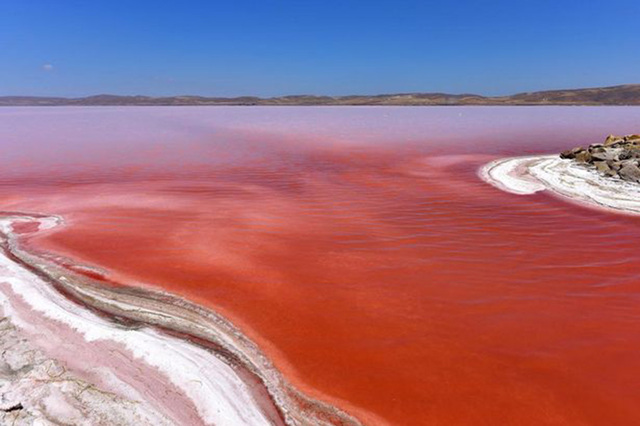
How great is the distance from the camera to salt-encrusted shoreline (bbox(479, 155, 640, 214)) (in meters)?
9.74

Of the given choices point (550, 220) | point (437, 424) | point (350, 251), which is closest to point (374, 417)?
point (437, 424)

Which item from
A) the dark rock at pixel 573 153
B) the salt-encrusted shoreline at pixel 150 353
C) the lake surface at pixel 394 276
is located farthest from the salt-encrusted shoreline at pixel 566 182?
the salt-encrusted shoreline at pixel 150 353

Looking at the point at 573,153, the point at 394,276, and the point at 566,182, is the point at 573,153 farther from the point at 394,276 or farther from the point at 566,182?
the point at 394,276

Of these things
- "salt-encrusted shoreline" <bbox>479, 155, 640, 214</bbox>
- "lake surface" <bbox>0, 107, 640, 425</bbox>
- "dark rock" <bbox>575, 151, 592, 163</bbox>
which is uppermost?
"dark rock" <bbox>575, 151, 592, 163</bbox>

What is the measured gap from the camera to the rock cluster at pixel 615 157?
11.6 metres

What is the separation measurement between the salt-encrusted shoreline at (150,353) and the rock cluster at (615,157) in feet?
40.6

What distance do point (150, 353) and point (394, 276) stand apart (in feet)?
11.1

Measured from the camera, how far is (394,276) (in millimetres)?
5809

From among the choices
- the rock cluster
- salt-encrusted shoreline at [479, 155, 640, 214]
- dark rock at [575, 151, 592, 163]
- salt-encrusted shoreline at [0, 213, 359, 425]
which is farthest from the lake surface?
dark rock at [575, 151, 592, 163]

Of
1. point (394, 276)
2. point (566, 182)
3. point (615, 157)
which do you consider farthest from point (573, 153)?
point (394, 276)

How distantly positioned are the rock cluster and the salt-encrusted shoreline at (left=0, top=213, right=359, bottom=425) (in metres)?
12.4

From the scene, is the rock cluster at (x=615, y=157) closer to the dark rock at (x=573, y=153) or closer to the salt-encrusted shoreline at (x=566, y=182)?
the dark rock at (x=573, y=153)

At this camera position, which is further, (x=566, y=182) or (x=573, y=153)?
(x=573, y=153)

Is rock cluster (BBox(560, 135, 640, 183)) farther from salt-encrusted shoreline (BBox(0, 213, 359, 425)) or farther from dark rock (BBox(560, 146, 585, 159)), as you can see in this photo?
salt-encrusted shoreline (BBox(0, 213, 359, 425))
